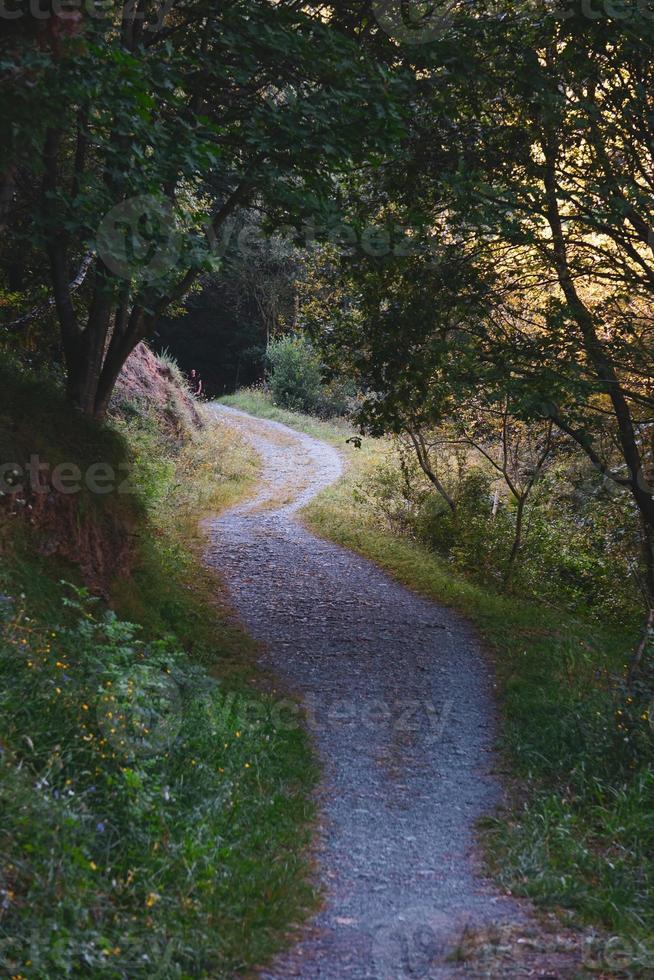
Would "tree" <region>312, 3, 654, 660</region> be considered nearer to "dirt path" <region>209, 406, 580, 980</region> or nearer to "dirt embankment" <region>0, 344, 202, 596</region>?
"dirt path" <region>209, 406, 580, 980</region>

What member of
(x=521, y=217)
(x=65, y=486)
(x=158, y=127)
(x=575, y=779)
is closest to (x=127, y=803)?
(x=575, y=779)

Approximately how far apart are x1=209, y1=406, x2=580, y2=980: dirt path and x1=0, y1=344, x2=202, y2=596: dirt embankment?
6.74 ft

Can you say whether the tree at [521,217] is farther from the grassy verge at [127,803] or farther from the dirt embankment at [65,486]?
the grassy verge at [127,803]

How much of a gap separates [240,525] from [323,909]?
1032 cm

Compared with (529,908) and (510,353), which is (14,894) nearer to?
(529,908)

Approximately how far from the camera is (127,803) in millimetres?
4301

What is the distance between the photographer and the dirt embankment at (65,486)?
7.14 m

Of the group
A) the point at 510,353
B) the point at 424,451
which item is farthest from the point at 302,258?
the point at 424,451

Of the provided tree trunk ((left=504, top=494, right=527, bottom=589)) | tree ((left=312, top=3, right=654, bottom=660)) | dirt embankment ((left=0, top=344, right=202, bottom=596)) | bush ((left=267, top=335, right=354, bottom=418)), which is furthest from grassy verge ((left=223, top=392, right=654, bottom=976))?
bush ((left=267, top=335, right=354, bottom=418))

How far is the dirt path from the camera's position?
171 inches

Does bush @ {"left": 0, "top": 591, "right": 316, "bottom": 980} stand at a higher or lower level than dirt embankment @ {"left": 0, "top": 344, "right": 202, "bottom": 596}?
lower

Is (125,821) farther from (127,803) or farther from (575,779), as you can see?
(575,779)

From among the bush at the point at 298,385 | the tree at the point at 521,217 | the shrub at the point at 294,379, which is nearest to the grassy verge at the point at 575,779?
the tree at the point at 521,217

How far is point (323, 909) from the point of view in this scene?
4.66 meters
